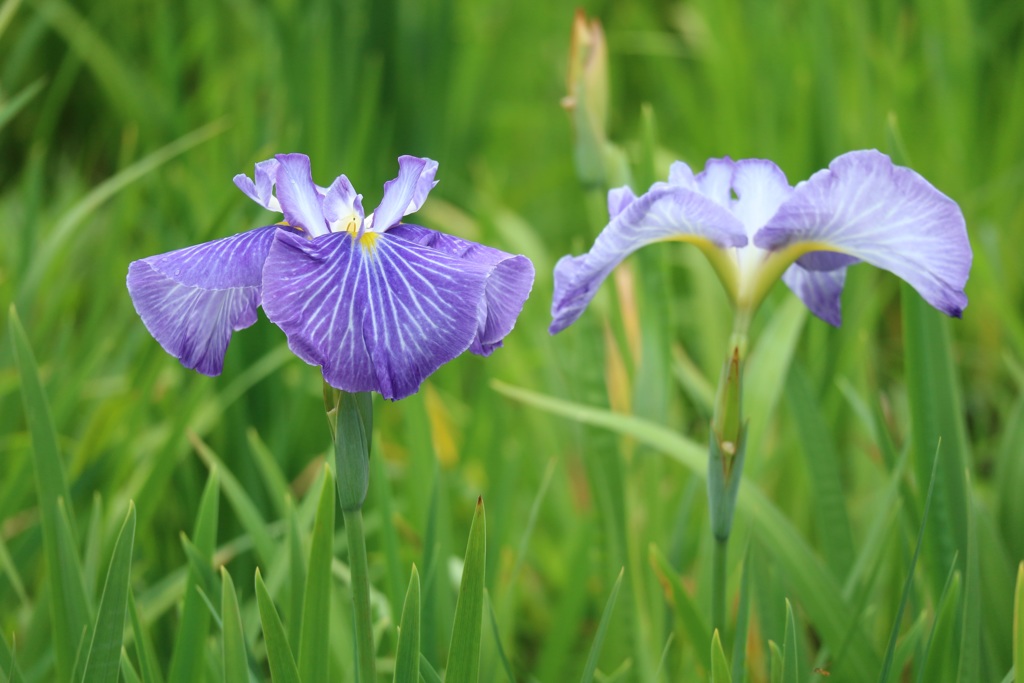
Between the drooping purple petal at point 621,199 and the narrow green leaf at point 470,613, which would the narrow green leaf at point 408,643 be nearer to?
the narrow green leaf at point 470,613

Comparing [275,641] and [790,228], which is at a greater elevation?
[790,228]

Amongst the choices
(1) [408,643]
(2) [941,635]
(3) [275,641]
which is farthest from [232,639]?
(2) [941,635]

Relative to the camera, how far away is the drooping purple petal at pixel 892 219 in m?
0.78

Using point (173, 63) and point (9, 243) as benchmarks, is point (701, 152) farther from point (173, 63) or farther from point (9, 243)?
point (9, 243)

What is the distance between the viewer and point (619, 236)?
81 centimetres

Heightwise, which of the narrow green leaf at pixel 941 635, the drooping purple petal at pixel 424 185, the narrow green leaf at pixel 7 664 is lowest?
the narrow green leaf at pixel 7 664

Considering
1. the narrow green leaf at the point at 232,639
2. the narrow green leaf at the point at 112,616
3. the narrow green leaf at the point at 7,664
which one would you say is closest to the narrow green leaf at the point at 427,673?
the narrow green leaf at the point at 232,639

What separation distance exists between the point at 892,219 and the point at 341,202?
0.45 metres

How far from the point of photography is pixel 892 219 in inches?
31.4

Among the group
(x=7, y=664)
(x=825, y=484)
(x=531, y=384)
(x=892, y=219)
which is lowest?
(x=7, y=664)

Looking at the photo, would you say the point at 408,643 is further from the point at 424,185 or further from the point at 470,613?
the point at 424,185

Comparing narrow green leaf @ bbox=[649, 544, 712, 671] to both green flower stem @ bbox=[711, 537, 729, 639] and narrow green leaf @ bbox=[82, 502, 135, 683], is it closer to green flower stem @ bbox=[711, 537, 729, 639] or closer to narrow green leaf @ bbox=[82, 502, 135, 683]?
green flower stem @ bbox=[711, 537, 729, 639]

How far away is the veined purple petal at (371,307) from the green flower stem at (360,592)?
0.11 metres

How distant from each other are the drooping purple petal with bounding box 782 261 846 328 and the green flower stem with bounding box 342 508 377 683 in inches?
21.1
